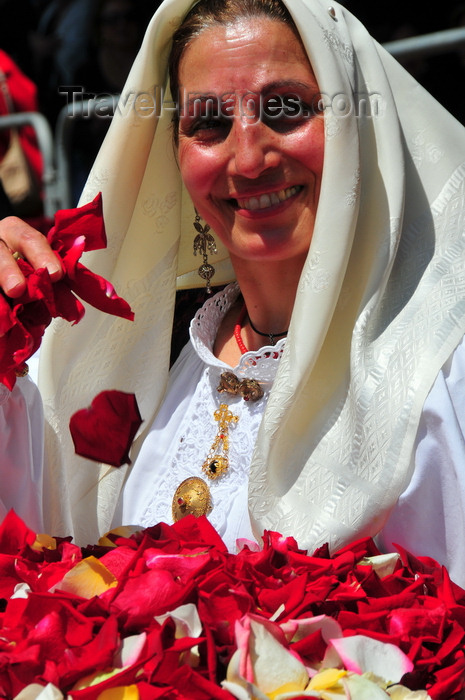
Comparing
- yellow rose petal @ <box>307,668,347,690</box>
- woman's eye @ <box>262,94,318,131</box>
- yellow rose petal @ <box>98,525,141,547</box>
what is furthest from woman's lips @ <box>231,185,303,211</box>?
yellow rose petal @ <box>307,668,347,690</box>

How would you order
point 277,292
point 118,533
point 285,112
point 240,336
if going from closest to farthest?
point 118,533
point 285,112
point 277,292
point 240,336

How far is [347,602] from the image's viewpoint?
161cm

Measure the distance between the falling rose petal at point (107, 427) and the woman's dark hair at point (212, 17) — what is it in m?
0.70

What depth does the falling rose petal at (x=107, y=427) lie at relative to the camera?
7.48ft

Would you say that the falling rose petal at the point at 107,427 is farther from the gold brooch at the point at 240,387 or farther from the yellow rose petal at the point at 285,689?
the yellow rose petal at the point at 285,689

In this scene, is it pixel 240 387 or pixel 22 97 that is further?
pixel 22 97

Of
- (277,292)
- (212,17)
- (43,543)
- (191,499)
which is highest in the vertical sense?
(212,17)

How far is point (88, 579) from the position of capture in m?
1.64

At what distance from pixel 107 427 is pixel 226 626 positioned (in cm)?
87

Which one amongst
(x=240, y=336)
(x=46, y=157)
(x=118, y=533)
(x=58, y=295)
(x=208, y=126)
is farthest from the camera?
(x=46, y=157)

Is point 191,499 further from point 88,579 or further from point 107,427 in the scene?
point 88,579

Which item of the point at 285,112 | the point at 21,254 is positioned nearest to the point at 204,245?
the point at 285,112

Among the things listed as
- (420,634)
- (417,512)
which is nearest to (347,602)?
(420,634)

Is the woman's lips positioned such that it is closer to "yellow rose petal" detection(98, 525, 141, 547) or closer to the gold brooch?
the gold brooch
